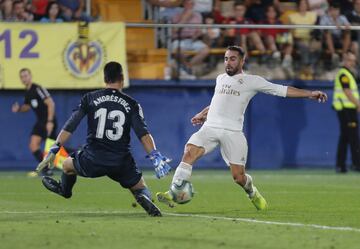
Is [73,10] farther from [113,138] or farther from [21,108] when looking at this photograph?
[113,138]

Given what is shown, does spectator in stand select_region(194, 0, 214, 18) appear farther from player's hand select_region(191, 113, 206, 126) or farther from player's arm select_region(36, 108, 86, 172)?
player's arm select_region(36, 108, 86, 172)

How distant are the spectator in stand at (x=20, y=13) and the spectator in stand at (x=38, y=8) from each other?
0.13 metres

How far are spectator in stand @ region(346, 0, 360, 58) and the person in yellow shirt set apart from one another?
1214 mm

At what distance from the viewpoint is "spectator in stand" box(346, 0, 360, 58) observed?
2344 centimetres

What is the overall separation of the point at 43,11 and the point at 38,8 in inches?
4.7

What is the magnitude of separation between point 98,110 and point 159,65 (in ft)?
36.4

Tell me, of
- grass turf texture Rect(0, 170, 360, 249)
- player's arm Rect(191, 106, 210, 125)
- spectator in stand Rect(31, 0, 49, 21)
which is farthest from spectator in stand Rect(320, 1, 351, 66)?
player's arm Rect(191, 106, 210, 125)

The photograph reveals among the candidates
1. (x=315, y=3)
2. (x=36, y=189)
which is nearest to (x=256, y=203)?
(x=36, y=189)

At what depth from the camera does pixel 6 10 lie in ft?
74.0

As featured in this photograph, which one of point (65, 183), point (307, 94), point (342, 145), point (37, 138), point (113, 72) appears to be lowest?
point (342, 145)

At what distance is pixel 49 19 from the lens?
22609 mm

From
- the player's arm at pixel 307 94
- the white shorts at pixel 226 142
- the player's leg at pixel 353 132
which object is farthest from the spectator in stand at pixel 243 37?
the player's arm at pixel 307 94

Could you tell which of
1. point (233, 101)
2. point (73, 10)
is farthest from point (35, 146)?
point (233, 101)

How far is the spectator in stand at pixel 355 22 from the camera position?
2344cm
